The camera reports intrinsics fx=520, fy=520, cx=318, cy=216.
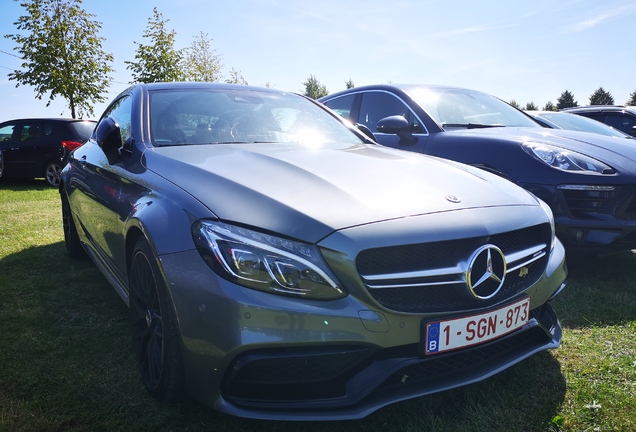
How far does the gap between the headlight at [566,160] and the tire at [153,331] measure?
2788mm

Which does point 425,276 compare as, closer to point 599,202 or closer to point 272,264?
point 272,264

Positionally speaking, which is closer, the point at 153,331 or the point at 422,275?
the point at 422,275

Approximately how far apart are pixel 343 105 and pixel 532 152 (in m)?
2.34

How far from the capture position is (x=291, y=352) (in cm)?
165

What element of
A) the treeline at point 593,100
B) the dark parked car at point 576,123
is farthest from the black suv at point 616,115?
the treeline at point 593,100

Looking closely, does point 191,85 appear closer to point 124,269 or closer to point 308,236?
point 124,269

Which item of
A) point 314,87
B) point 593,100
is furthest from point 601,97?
point 314,87

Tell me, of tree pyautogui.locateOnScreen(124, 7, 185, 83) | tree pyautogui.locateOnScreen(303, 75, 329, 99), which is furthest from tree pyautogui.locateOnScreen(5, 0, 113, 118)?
tree pyautogui.locateOnScreen(303, 75, 329, 99)

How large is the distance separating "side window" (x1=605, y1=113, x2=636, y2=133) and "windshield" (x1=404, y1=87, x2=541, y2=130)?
4880mm

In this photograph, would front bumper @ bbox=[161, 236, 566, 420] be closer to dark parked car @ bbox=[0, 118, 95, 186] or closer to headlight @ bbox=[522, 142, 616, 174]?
headlight @ bbox=[522, 142, 616, 174]

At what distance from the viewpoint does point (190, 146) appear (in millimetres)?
2576

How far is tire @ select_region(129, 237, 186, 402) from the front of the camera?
1.87 m

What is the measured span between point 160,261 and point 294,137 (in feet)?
4.45

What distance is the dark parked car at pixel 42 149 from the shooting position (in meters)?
10.9
